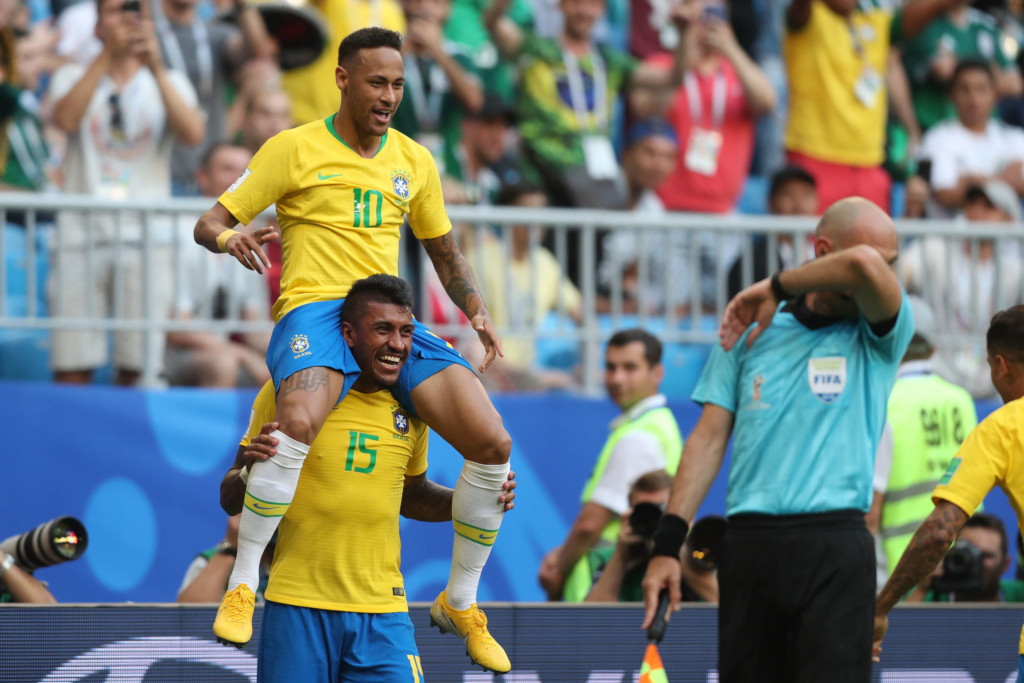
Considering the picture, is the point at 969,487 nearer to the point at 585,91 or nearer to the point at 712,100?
the point at 585,91

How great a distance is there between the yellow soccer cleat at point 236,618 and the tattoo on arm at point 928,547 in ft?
7.20

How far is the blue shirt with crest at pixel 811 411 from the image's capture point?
4766 mm

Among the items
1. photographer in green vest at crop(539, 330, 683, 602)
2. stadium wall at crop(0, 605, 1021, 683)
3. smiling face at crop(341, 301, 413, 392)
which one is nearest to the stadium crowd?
photographer in green vest at crop(539, 330, 683, 602)

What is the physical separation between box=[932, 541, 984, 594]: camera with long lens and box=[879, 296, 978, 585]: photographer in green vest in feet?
1.22

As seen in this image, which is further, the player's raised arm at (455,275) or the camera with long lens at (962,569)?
the camera with long lens at (962,569)

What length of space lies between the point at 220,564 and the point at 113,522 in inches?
82.8

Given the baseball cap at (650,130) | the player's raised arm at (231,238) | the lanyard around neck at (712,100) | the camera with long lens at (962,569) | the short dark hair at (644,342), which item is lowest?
the camera with long lens at (962,569)

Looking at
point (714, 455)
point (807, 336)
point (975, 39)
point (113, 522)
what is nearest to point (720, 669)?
point (714, 455)

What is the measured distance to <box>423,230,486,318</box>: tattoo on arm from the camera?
5.21 metres

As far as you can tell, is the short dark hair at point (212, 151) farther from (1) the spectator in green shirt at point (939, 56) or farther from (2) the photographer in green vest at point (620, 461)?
(1) the spectator in green shirt at point (939, 56)

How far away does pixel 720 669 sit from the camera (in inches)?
188

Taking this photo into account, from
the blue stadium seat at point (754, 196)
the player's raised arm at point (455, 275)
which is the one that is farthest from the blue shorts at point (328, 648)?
the blue stadium seat at point (754, 196)

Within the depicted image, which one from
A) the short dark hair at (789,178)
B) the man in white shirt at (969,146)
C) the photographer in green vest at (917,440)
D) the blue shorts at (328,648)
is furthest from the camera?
the man in white shirt at (969,146)

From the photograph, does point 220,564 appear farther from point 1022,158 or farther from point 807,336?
point 1022,158
